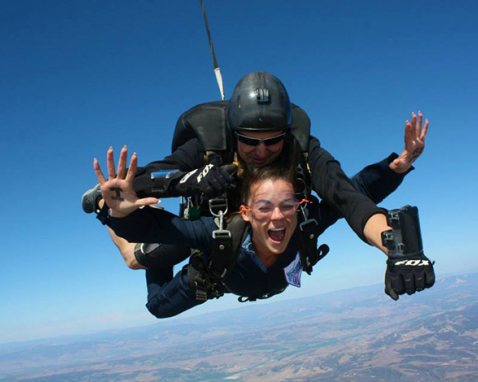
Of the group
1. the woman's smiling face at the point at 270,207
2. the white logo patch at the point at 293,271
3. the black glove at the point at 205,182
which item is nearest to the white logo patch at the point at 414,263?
the black glove at the point at 205,182

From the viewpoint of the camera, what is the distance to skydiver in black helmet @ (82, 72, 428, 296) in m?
3.29

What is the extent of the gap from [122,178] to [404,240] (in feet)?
6.21

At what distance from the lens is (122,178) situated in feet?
9.78

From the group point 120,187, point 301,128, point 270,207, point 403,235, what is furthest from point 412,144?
point 120,187

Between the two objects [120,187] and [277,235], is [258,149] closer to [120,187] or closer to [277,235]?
[277,235]

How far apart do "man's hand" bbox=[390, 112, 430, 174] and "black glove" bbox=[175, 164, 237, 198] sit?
1.81 metres

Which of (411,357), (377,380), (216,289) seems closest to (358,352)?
(411,357)

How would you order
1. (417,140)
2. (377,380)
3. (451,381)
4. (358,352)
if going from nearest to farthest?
1. (417,140)
2. (451,381)
3. (377,380)
4. (358,352)

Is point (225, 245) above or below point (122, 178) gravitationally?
below

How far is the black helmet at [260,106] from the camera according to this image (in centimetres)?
360

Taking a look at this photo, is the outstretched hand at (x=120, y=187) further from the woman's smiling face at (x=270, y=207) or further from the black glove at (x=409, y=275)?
the black glove at (x=409, y=275)

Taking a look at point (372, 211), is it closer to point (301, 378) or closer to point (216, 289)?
point (216, 289)

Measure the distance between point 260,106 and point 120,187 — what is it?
Answer: 1407mm

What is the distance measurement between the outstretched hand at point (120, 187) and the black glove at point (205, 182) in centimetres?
23
